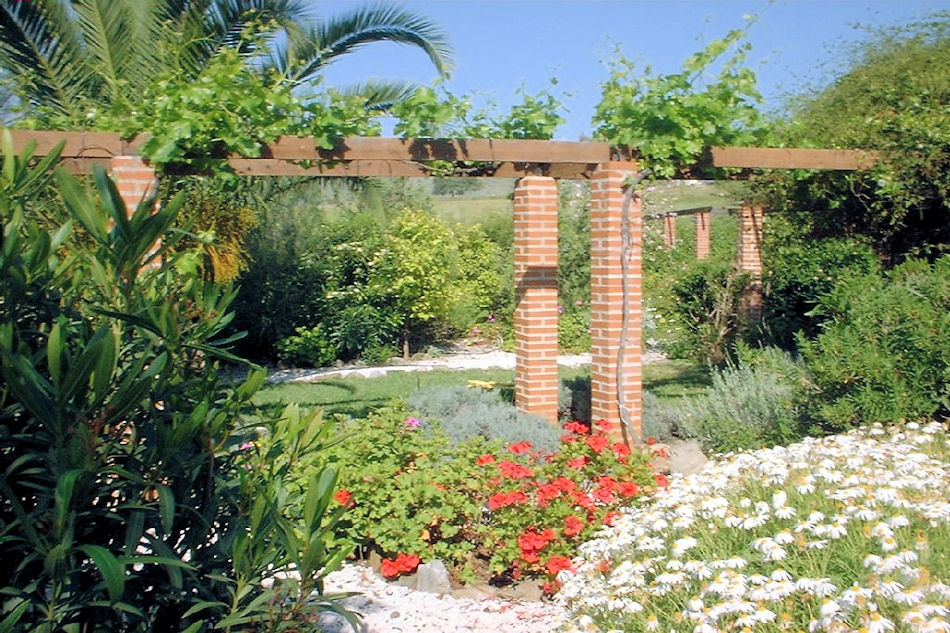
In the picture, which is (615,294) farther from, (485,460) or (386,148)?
(485,460)

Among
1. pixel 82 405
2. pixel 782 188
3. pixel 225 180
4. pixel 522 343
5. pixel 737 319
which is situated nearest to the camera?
pixel 82 405

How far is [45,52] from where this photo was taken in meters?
9.25

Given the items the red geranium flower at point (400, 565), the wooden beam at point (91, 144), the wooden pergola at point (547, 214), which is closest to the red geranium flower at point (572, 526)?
the red geranium flower at point (400, 565)

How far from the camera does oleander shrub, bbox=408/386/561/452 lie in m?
6.44

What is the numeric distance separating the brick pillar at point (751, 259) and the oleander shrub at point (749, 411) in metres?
3.26

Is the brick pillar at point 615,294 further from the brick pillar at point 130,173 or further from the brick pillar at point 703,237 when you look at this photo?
the brick pillar at point 703,237

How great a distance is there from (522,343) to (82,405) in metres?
5.62

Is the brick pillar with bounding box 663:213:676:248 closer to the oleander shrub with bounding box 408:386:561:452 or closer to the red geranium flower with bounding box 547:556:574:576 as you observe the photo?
the oleander shrub with bounding box 408:386:561:452

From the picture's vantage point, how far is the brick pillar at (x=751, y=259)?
10609mm

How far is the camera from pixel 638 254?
6.90 m

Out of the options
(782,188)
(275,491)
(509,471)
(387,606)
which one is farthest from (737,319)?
(275,491)

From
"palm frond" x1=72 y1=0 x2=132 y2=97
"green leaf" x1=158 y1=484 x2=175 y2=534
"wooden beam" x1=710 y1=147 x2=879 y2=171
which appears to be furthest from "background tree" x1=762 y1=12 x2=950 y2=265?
"green leaf" x1=158 y1=484 x2=175 y2=534

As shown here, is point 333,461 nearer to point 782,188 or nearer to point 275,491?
point 275,491

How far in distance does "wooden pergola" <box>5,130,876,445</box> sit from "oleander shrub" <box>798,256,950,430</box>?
140cm
